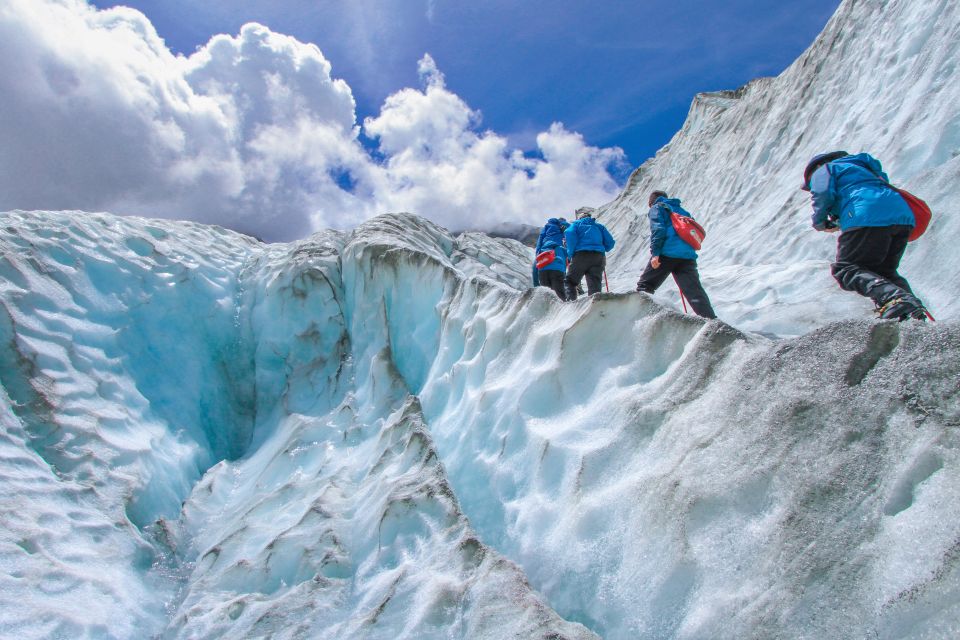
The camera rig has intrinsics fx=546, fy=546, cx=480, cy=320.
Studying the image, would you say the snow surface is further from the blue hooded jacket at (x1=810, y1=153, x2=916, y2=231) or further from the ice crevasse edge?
the blue hooded jacket at (x1=810, y1=153, x2=916, y2=231)

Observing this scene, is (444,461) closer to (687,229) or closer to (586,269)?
(687,229)

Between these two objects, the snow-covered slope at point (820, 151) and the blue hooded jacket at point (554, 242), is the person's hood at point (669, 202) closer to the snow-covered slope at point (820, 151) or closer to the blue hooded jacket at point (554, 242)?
the snow-covered slope at point (820, 151)

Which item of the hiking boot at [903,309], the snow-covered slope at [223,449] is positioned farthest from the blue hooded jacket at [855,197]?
the snow-covered slope at [223,449]

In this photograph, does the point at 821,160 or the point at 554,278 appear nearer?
the point at 821,160

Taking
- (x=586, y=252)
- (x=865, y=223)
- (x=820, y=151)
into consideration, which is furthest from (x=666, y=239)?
(x=820, y=151)

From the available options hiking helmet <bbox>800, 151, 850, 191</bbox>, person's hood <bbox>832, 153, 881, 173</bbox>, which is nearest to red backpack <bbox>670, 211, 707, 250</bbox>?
hiking helmet <bbox>800, 151, 850, 191</bbox>

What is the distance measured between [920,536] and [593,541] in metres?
1.16

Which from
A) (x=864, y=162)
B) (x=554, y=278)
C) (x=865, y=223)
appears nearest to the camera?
(x=865, y=223)

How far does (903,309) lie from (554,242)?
4024 mm

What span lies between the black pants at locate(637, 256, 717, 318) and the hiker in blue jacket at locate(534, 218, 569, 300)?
163cm

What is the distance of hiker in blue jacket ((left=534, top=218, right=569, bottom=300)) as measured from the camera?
657 cm

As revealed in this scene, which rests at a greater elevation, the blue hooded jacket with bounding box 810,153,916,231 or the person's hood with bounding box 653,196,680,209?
the person's hood with bounding box 653,196,680,209

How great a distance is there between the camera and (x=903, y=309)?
289 centimetres

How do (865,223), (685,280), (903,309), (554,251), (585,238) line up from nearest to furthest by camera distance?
1. (903,309)
2. (865,223)
3. (685,280)
4. (585,238)
5. (554,251)
